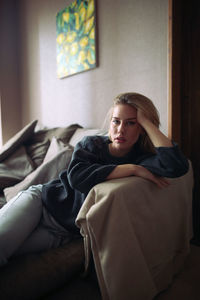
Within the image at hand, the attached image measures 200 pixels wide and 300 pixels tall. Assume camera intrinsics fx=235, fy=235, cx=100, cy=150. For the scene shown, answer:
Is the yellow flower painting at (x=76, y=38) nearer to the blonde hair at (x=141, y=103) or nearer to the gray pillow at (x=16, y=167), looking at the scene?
the gray pillow at (x=16, y=167)

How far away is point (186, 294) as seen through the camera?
3.68ft

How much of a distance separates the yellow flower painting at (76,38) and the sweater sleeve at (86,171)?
52.1 inches

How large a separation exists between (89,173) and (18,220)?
38 cm

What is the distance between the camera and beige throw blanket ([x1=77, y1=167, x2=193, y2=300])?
856 mm

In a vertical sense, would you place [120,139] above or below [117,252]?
above

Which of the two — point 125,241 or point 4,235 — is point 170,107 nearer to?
point 125,241

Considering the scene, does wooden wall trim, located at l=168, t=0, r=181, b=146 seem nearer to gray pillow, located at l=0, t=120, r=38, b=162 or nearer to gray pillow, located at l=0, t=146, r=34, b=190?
gray pillow, located at l=0, t=146, r=34, b=190

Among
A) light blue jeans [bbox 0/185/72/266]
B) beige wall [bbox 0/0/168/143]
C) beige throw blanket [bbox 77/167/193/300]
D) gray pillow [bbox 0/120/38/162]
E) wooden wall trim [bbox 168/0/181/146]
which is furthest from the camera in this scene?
gray pillow [bbox 0/120/38/162]

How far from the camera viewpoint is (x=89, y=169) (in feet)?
3.28

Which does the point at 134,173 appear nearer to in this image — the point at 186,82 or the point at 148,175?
the point at 148,175

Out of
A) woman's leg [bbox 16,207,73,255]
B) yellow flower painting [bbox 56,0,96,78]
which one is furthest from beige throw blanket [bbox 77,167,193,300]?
yellow flower painting [bbox 56,0,96,78]

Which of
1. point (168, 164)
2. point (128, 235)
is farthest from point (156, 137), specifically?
point (128, 235)

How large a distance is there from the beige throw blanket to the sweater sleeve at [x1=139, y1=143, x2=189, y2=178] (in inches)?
3.0

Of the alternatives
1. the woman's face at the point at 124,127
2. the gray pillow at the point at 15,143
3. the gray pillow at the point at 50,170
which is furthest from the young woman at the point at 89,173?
the gray pillow at the point at 15,143
